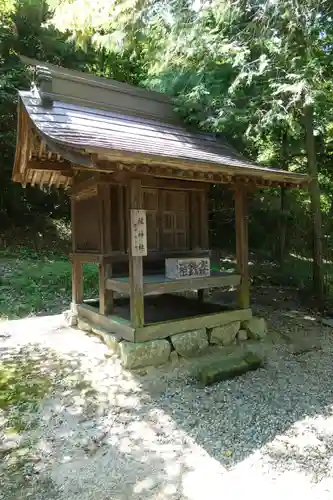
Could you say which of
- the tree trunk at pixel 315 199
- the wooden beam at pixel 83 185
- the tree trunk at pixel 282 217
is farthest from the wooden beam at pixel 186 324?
the tree trunk at pixel 282 217

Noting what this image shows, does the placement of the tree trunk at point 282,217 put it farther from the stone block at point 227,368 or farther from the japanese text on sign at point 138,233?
the japanese text on sign at point 138,233

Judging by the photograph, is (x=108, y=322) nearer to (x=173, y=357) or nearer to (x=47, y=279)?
(x=173, y=357)

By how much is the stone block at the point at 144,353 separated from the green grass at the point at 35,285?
367 centimetres

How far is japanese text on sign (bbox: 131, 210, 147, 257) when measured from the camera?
478cm

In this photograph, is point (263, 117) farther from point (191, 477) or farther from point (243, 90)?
point (191, 477)

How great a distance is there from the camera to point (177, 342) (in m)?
5.16

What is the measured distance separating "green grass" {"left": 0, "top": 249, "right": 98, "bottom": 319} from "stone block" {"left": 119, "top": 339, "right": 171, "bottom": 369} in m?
3.67

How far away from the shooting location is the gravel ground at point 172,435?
2.71 metres

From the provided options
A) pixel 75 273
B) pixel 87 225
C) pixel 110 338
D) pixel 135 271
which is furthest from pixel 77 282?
pixel 135 271

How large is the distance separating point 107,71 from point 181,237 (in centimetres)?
1049

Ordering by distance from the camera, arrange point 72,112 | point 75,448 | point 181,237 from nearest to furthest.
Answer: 1. point 75,448
2. point 72,112
3. point 181,237

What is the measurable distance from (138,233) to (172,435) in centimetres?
251

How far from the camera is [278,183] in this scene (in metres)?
6.00

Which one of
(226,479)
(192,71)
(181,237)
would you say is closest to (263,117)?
(192,71)
